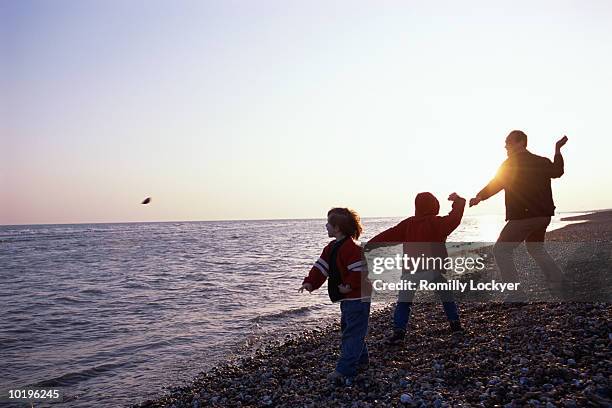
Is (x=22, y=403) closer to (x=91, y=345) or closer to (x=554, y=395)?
(x=91, y=345)

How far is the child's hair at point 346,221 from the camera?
20.2 ft

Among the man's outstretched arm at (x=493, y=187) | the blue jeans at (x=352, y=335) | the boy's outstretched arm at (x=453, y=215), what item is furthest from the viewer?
the man's outstretched arm at (x=493, y=187)

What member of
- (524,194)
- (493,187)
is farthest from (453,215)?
(524,194)

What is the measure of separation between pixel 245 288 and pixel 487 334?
1364cm

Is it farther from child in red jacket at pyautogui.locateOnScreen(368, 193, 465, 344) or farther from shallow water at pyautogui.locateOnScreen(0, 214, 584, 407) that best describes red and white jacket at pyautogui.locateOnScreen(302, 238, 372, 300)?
shallow water at pyautogui.locateOnScreen(0, 214, 584, 407)

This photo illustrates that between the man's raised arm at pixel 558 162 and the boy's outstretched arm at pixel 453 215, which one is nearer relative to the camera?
the boy's outstretched arm at pixel 453 215

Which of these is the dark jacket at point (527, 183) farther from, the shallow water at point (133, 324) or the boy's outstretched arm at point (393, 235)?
the shallow water at point (133, 324)

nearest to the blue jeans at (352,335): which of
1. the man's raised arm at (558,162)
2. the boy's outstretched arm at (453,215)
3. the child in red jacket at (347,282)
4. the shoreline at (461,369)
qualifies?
the child in red jacket at (347,282)

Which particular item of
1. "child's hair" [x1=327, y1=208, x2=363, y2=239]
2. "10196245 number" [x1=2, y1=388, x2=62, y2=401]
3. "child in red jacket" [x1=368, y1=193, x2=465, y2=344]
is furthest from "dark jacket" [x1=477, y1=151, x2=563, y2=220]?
"10196245 number" [x1=2, y1=388, x2=62, y2=401]

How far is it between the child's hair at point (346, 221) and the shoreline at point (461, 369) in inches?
80.4

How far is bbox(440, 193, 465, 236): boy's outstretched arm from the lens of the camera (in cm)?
693

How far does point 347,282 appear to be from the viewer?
5.99 meters

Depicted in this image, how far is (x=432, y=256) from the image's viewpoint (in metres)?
7.03

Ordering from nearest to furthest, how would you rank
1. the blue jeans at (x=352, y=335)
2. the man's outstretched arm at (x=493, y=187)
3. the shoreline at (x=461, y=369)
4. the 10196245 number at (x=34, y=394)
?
the shoreline at (x=461, y=369)
the blue jeans at (x=352, y=335)
the man's outstretched arm at (x=493, y=187)
the 10196245 number at (x=34, y=394)
